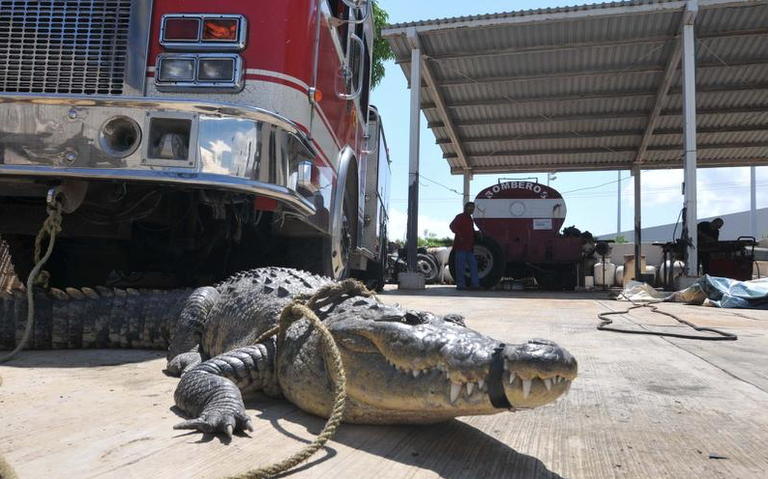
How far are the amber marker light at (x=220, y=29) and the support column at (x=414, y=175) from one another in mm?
7524

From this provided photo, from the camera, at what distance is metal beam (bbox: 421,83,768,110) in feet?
37.8

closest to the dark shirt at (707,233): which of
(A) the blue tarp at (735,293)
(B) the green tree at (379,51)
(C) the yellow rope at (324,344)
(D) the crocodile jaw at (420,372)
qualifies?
(A) the blue tarp at (735,293)

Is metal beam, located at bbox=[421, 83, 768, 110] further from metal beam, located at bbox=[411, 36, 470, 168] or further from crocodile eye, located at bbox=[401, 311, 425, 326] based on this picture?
crocodile eye, located at bbox=[401, 311, 425, 326]

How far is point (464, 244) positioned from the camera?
9594 millimetres

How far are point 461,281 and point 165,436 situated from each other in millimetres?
8524

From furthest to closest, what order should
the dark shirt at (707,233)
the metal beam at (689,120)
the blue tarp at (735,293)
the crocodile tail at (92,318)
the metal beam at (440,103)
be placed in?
Result: the metal beam at (440,103) < the dark shirt at (707,233) < the metal beam at (689,120) < the blue tarp at (735,293) < the crocodile tail at (92,318)

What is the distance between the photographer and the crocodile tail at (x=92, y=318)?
2.88 m

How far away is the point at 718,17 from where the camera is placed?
935cm

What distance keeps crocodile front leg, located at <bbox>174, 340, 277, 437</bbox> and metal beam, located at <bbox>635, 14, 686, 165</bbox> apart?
32.6 feet

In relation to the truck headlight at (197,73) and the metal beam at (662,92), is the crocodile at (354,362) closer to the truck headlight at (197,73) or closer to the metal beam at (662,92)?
the truck headlight at (197,73)

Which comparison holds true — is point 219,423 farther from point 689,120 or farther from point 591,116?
point 591,116

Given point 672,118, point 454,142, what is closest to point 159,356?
point 454,142

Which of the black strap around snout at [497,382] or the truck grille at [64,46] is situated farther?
the truck grille at [64,46]

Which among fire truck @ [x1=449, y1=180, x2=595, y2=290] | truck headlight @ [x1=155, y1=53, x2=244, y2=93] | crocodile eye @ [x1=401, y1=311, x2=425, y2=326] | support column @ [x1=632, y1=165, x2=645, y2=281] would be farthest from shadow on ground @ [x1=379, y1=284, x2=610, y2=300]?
crocodile eye @ [x1=401, y1=311, x2=425, y2=326]
